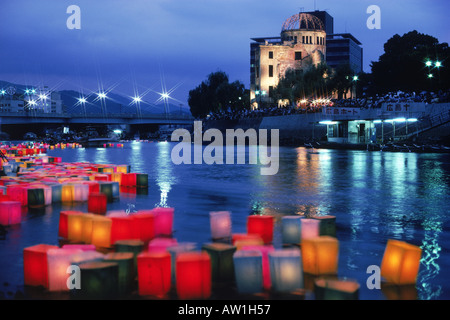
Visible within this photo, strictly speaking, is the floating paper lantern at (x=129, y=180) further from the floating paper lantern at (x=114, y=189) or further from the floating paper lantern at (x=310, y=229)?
the floating paper lantern at (x=310, y=229)

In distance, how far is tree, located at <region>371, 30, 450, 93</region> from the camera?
5631 cm

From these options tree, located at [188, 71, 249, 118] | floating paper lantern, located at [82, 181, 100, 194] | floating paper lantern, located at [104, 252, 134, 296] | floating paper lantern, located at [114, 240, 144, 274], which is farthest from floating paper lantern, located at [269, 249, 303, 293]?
tree, located at [188, 71, 249, 118]

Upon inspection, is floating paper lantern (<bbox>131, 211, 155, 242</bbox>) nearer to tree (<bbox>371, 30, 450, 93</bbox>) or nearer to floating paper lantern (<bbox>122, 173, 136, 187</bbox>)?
floating paper lantern (<bbox>122, 173, 136, 187</bbox>)

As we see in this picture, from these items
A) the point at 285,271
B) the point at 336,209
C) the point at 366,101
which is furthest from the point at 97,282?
the point at 366,101

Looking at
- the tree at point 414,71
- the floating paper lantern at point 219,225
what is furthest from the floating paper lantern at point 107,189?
the tree at point 414,71

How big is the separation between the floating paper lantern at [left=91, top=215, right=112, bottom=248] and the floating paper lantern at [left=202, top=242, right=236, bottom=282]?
2.02 metres

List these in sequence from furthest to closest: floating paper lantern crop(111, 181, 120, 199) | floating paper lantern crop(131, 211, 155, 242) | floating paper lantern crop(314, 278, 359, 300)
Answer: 1. floating paper lantern crop(111, 181, 120, 199)
2. floating paper lantern crop(131, 211, 155, 242)
3. floating paper lantern crop(314, 278, 359, 300)

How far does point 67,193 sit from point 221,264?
7103 millimetres

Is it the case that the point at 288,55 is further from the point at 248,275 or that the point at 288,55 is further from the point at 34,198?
the point at 248,275

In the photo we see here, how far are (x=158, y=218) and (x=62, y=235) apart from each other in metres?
1.48

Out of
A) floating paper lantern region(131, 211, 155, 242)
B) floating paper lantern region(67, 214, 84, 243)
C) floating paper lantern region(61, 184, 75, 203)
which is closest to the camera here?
floating paper lantern region(131, 211, 155, 242)

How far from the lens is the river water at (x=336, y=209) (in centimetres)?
614

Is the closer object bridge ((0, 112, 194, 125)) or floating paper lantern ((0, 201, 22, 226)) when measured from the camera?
floating paper lantern ((0, 201, 22, 226))

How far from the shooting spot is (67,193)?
38.2ft
